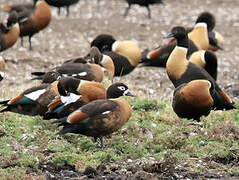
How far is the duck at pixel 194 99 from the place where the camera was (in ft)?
28.8

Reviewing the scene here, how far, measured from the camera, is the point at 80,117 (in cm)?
739

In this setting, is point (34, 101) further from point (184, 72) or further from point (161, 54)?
point (161, 54)

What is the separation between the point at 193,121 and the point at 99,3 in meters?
13.4

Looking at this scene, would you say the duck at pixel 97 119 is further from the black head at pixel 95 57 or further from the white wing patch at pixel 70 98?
the black head at pixel 95 57

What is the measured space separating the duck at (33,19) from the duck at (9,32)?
109 centimetres

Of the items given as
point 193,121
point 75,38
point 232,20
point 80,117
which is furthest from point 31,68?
point 232,20

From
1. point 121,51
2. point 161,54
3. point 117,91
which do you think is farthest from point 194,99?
point 161,54

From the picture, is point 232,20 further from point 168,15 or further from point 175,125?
point 175,125

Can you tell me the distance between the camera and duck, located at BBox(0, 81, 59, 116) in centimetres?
862

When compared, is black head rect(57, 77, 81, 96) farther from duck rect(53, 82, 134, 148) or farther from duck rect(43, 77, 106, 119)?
duck rect(53, 82, 134, 148)

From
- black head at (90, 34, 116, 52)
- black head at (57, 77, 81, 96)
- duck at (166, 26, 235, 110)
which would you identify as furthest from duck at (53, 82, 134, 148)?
black head at (90, 34, 116, 52)

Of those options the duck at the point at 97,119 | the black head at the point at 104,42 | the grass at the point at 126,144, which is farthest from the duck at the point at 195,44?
the duck at the point at 97,119

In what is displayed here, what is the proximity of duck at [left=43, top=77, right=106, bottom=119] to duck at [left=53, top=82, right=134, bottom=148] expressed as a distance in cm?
62

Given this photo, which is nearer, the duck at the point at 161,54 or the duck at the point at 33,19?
the duck at the point at 161,54
